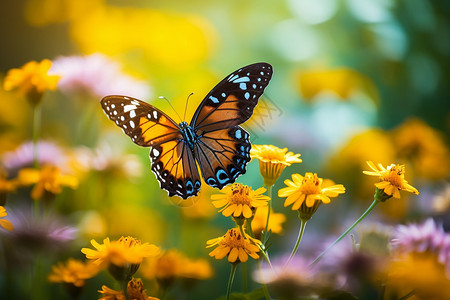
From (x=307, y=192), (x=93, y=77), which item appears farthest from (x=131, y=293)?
(x=93, y=77)

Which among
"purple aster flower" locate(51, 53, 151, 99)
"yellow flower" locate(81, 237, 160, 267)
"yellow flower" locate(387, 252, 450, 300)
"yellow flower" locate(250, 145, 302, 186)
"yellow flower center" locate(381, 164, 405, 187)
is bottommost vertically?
"yellow flower" locate(387, 252, 450, 300)

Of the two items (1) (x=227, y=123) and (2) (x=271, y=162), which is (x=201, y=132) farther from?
(2) (x=271, y=162)

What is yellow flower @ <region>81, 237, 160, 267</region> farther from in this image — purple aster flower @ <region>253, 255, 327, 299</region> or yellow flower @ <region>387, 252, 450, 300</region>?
yellow flower @ <region>387, 252, 450, 300</region>

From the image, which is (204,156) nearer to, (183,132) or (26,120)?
(183,132)

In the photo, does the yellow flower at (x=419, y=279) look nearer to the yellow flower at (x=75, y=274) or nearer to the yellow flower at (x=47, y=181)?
the yellow flower at (x=75, y=274)

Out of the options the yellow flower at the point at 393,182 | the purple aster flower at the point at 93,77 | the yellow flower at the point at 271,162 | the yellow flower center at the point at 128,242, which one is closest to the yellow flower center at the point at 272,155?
the yellow flower at the point at 271,162

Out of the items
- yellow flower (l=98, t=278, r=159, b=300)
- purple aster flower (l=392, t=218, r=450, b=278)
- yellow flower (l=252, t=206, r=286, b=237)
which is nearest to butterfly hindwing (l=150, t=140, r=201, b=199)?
yellow flower (l=252, t=206, r=286, b=237)
